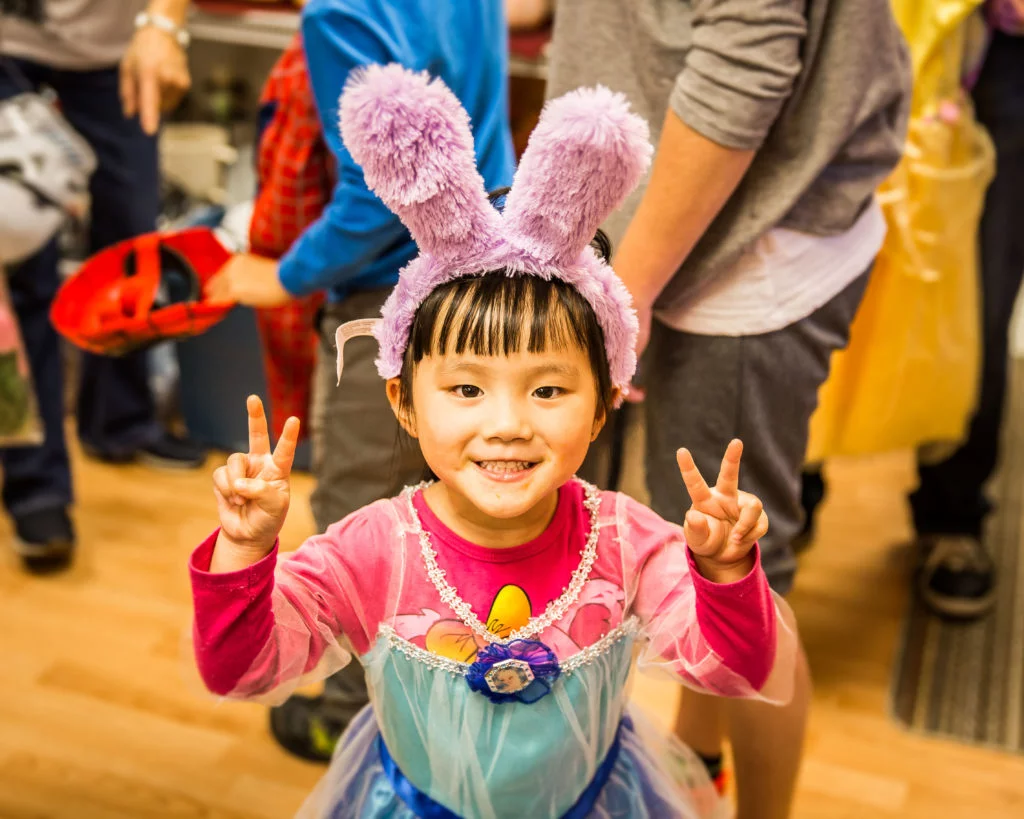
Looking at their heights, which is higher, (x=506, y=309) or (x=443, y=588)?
(x=506, y=309)

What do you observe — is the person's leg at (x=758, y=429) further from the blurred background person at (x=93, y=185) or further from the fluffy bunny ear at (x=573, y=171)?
the blurred background person at (x=93, y=185)

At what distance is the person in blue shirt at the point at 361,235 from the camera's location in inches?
42.8

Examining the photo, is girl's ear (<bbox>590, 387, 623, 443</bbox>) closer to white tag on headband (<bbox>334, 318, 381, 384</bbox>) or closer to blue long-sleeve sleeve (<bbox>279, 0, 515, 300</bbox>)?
white tag on headband (<bbox>334, 318, 381, 384</bbox>)

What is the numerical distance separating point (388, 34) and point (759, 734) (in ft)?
2.63

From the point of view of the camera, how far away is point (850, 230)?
1.12m

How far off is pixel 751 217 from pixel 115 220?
4.95 ft

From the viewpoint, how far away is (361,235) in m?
1.14

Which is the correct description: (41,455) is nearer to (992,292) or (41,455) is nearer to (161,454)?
(161,454)

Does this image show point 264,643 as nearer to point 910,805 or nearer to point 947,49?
point 910,805

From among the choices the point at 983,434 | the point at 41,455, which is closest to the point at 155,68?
the point at 41,455

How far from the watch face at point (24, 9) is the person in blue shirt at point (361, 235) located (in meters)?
0.76

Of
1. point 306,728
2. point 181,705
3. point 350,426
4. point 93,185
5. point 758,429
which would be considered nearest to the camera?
point 758,429

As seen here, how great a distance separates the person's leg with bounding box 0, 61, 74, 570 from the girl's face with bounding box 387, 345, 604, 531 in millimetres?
1429

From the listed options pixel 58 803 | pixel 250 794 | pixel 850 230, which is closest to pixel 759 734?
pixel 850 230
